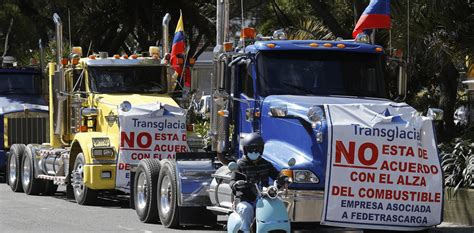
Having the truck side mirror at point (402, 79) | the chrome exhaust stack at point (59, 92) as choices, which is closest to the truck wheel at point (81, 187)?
the chrome exhaust stack at point (59, 92)

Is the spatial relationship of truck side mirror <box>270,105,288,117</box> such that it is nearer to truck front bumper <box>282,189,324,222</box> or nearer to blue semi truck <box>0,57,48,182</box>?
truck front bumper <box>282,189,324,222</box>

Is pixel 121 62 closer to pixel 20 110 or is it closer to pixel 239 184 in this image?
pixel 20 110

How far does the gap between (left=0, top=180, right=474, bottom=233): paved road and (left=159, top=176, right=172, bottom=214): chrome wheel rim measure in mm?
267

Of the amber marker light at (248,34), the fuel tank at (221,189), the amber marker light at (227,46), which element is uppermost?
the amber marker light at (248,34)

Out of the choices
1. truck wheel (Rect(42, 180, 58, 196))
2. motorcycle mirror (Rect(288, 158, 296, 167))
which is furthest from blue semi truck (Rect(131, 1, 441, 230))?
truck wheel (Rect(42, 180, 58, 196))

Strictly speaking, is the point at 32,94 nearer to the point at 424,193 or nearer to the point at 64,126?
the point at 64,126

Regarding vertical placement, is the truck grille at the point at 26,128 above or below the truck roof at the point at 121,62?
below

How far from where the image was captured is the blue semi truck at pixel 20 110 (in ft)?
78.9

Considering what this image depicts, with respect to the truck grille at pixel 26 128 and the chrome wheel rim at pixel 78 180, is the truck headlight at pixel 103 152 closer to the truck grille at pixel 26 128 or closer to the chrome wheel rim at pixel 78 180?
the chrome wheel rim at pixel 78 180

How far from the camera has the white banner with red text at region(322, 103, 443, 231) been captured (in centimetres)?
1247

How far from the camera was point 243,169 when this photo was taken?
11719 mm

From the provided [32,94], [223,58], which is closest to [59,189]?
[32,94]

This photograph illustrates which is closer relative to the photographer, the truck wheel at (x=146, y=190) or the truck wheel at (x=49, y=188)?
the truck wheel at (x=146, y=190)

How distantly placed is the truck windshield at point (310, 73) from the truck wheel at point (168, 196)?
6.58 ft
